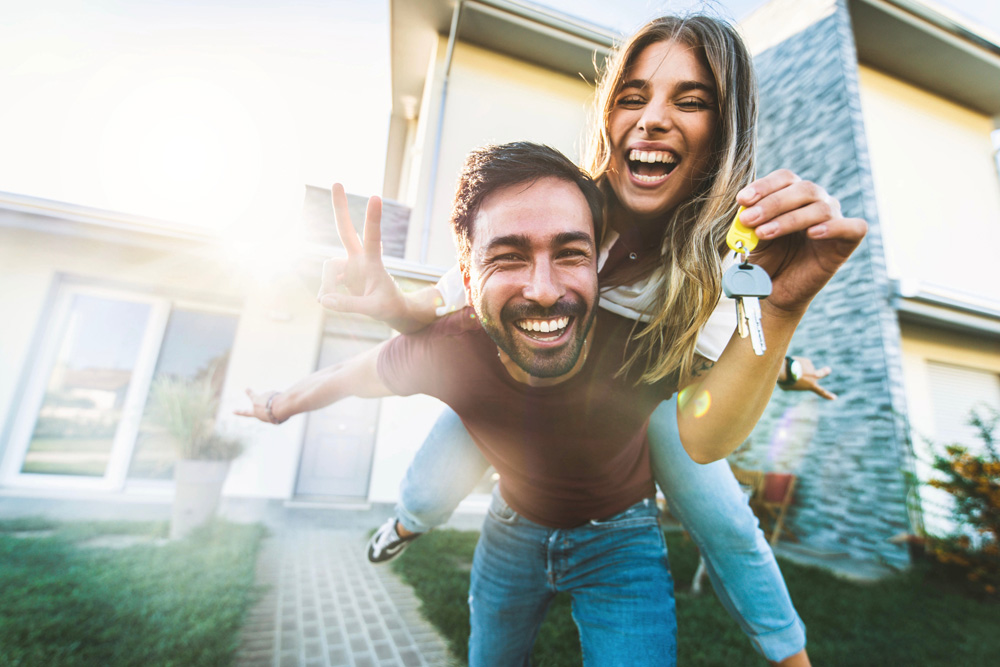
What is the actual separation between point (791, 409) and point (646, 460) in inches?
241

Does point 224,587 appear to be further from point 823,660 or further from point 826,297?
point 826,297

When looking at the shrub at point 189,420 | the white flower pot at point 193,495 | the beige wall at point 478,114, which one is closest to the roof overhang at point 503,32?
the beige wall at point 478,114

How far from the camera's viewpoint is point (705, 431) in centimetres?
127

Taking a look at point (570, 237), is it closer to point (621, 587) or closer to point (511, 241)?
point (511, 241)

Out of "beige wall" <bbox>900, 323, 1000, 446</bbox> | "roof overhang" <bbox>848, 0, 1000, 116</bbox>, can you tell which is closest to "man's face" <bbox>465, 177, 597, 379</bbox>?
"beige wall" <bbox>900, 323, 1000, 446</bbox>

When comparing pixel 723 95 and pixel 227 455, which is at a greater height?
pixel 723 95

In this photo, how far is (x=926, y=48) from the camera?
298 inches

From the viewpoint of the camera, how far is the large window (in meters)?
6.02

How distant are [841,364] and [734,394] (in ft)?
21.0

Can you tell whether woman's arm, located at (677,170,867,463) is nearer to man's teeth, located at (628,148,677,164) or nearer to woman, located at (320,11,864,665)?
woman, located at (320,11,864,665)

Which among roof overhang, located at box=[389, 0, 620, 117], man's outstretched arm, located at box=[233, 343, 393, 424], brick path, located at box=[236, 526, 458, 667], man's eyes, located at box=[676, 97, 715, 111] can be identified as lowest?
brick path, located at box=[236, 526, 458, 667]

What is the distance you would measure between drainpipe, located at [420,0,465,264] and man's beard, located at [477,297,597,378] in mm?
4861

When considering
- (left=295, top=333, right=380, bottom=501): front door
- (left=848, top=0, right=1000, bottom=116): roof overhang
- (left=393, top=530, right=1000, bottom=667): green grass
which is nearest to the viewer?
(left=393, top=530, right=1000, bottom=667): green grass

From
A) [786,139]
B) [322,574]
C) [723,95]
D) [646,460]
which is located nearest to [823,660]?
[646,460]
